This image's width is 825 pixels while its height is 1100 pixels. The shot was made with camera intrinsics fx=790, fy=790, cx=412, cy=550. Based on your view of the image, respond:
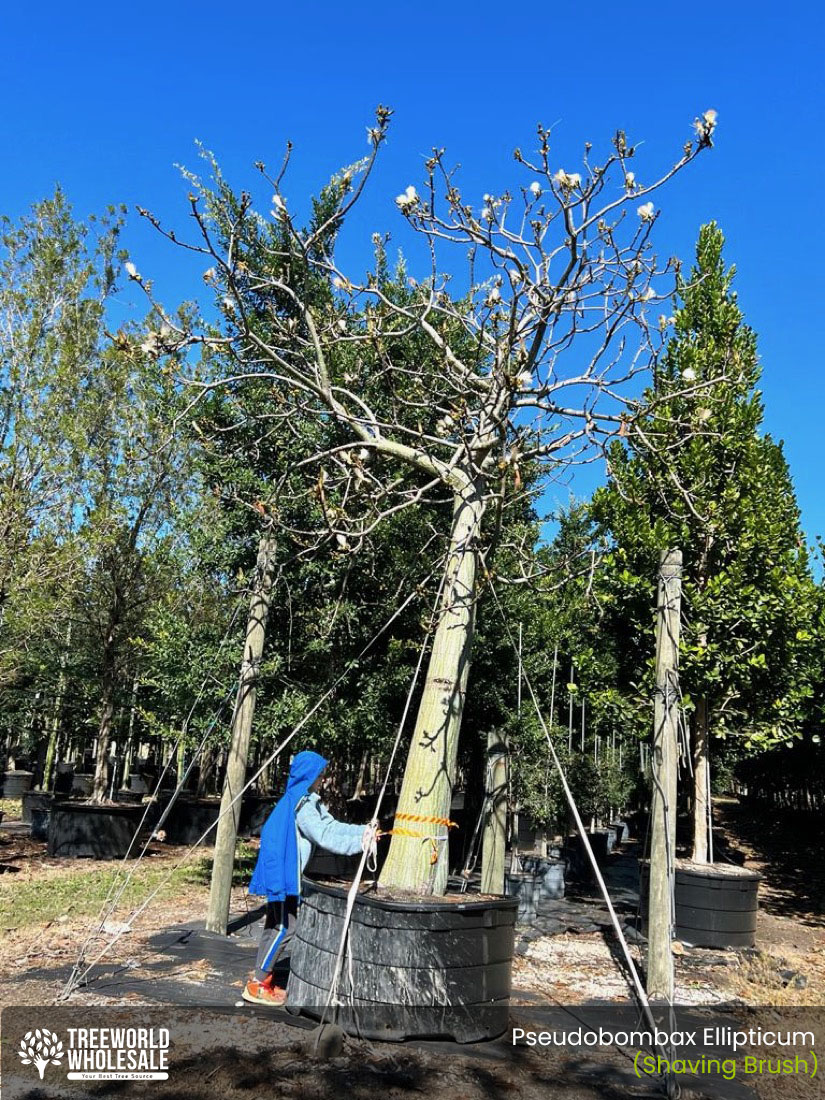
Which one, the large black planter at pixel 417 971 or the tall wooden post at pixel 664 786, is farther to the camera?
the tall wooden post at pixel 664 786

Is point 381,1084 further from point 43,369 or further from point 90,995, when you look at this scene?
point 43,369

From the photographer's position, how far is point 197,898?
8.02m

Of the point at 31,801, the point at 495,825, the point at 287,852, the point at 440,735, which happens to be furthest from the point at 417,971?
the point at 31,801

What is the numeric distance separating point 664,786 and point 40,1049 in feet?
13.5

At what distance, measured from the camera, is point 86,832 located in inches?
404

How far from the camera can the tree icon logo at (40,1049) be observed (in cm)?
321

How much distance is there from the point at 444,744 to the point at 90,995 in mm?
2313

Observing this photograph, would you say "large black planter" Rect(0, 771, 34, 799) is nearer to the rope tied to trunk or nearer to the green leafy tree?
the green leafy tree

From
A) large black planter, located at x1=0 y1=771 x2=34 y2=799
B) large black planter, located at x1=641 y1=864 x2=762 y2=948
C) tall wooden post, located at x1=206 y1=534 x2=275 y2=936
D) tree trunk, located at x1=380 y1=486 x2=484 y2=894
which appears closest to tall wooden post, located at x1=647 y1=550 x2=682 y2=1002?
large black planter, located at x1=641 y1=864 x2=762 y2=948

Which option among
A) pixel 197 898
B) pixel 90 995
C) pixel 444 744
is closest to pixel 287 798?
pixel 444 744

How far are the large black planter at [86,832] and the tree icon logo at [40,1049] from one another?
7282 mm

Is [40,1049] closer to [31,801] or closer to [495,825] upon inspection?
[495,825]

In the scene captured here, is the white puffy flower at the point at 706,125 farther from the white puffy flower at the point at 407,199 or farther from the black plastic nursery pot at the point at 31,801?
the black plastic nursery pot at the point at 31,801

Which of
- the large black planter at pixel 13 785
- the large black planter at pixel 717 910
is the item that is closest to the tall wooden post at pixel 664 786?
the large black planter at pixel 717 910
